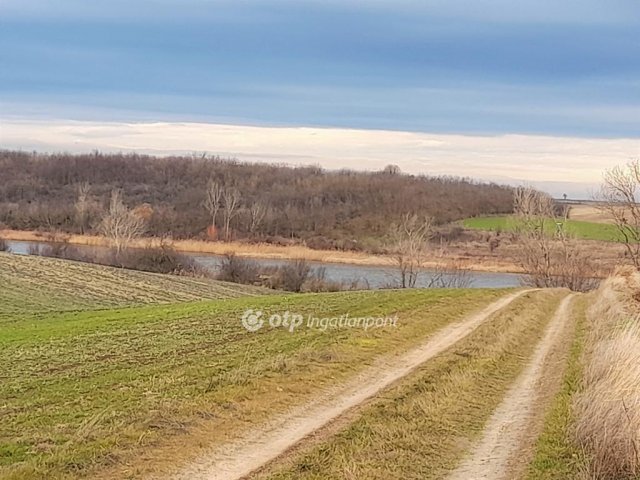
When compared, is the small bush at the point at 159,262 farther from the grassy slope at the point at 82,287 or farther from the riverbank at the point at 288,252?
the grassy slope at the point at 82,287

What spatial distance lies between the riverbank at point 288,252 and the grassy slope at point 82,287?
61.3 ft

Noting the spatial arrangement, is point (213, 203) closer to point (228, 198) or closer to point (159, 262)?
point (228, 198)

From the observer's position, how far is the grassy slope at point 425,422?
7402 millimetres

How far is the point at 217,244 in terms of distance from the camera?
85938 millimetres

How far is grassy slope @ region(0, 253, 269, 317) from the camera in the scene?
32.5 m

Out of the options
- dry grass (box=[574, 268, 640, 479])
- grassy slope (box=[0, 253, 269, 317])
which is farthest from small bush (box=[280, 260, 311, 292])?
dry grass (box=[574, 268, 640, 479])

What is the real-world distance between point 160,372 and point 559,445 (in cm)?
667

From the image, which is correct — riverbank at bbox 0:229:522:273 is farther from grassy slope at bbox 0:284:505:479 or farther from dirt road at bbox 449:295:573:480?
dirt road at bbox 449:295:573:480

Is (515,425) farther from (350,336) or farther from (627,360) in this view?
(350,336)

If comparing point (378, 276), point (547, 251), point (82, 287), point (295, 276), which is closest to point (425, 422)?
point (82, 287)

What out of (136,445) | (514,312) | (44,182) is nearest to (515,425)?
(136,445)

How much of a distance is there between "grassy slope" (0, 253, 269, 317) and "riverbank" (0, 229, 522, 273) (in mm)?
18682

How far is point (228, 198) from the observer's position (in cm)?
10425

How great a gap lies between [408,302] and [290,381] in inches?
419
